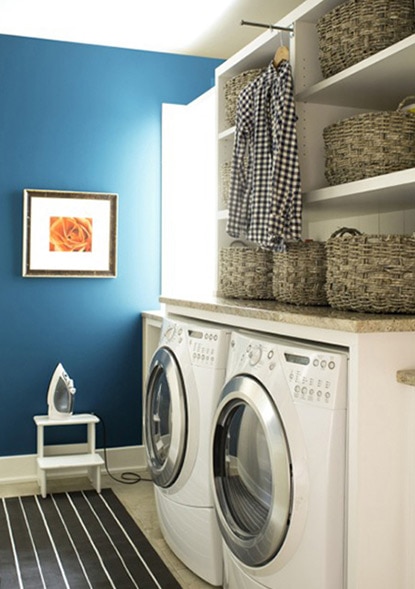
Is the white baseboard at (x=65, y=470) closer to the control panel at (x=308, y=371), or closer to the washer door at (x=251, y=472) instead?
the washer door at (x=251, y=472)

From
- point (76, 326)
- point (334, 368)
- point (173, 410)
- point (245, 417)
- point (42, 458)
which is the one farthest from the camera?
point (76, 326)

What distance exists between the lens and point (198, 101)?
157 inches

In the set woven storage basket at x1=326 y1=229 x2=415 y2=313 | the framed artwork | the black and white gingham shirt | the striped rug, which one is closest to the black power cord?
the striped rug

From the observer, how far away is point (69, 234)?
12.8ft

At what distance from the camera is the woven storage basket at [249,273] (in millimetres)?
2889

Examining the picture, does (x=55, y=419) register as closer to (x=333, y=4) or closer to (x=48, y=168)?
(x=48, y=168)

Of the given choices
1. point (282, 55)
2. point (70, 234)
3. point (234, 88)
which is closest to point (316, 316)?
point (282, 55)

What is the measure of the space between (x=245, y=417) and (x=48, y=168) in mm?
2179

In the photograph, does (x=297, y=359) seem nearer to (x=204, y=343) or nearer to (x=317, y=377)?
(x=317, y=377)

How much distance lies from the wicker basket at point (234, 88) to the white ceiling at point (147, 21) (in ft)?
1.62

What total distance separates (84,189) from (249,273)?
1.42m

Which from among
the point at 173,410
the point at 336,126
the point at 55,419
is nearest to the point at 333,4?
the point at 336,126

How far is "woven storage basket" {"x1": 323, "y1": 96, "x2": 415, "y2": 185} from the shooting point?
2.19 metres

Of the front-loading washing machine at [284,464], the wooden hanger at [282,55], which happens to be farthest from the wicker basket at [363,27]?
the front-loading washing machine at [284,464]
